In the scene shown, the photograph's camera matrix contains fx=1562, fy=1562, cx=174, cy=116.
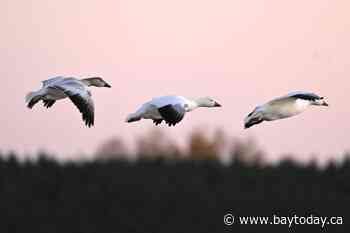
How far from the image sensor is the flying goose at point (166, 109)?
1292cm

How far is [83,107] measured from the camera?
535 inches

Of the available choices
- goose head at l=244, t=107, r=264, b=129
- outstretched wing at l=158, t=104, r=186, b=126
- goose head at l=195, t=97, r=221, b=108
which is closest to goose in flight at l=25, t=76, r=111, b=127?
outstretched wing at l=158, t=104, r=186, b=126

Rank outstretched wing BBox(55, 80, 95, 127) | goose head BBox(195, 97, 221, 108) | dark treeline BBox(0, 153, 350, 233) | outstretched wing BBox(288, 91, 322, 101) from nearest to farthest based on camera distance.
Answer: outstretched wing BBox(55, 80, 95, 127), outstretched wing BBox(288, 91, 322, 101), goose head BBox(195, 97, 221, 108), dark treeline BBox(0, 153, 350, 233)

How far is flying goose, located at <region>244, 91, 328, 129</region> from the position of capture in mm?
13672

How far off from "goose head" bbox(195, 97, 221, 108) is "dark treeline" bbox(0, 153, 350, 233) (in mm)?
4879

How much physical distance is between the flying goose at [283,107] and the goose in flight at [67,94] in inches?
54.3

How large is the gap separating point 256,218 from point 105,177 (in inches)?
82.2

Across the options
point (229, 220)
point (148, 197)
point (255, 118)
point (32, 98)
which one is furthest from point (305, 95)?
point (148, 197)

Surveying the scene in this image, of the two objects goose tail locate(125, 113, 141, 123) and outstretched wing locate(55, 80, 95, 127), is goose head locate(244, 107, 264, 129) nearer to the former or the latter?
goose tail locate(125, 113, 141, 123)

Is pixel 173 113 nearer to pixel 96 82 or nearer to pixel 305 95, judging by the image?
pixel 305 95

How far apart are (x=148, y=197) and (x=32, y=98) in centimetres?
624

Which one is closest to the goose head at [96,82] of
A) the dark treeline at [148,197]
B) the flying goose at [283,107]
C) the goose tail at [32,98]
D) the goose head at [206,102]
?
the goose tail at [32,98]

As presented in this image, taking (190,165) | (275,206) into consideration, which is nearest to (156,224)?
(275,206)

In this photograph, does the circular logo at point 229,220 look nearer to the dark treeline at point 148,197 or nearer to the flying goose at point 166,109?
the dark treeline at point 148,197
